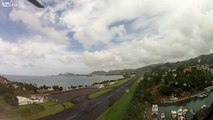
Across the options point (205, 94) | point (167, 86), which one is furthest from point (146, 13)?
point (205, 94)

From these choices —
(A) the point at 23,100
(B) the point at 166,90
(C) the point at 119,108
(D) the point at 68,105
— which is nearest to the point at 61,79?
(D) the point at 68,105

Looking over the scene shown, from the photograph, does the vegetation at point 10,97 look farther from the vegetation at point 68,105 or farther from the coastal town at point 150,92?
the vegetation at point 68,105

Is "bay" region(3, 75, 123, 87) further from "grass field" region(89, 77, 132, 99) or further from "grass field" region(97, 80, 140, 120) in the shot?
"grass field" region(97, 80, 140, 120)

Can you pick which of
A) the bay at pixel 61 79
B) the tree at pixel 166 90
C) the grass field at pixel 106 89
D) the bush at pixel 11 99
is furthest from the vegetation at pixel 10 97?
the tree at pixel 166 90

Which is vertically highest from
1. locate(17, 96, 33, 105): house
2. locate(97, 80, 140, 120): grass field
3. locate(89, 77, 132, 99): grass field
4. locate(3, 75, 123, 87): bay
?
locate(3, 75, 123, 87): bay

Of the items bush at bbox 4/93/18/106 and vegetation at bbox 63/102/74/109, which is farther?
vegetation at bbox 63/102/74/109

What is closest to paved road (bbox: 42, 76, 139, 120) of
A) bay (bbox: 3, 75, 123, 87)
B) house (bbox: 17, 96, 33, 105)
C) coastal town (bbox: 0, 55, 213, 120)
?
coastal town (bbox: 0, 55, 213, 120)
